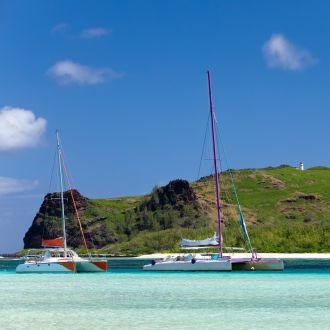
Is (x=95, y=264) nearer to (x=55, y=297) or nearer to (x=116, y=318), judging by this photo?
(x=55, y=297)

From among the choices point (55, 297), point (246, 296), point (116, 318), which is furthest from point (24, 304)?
point (246, 296)

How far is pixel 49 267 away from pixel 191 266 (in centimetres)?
1954

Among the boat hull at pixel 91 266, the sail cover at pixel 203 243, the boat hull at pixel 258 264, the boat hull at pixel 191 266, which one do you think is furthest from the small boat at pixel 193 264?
the boat hull at pixel 91 266

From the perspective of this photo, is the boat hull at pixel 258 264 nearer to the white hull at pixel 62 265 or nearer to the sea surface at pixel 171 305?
the sea surface at pixel 171 305

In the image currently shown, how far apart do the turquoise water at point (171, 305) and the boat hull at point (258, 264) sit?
758 inches

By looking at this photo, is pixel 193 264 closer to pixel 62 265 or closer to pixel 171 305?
pixel 62 265

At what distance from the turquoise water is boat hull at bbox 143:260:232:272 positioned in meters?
17.6

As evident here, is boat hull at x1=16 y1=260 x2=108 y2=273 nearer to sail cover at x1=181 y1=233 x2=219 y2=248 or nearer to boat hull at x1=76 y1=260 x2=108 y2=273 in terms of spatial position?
boat hull at x1=76 y1=260 x2=108 y2=273

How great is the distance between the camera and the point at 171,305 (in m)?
49.7

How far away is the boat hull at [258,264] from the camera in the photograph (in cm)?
9425

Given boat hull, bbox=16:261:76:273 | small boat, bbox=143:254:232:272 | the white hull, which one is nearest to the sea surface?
small boat, bbox=143:254:232:272

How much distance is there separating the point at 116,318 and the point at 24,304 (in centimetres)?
1180

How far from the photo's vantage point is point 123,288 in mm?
67625

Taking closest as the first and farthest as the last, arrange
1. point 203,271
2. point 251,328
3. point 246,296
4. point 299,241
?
point 251,328 < point 246,296 < point 203,271 < point 299,241
